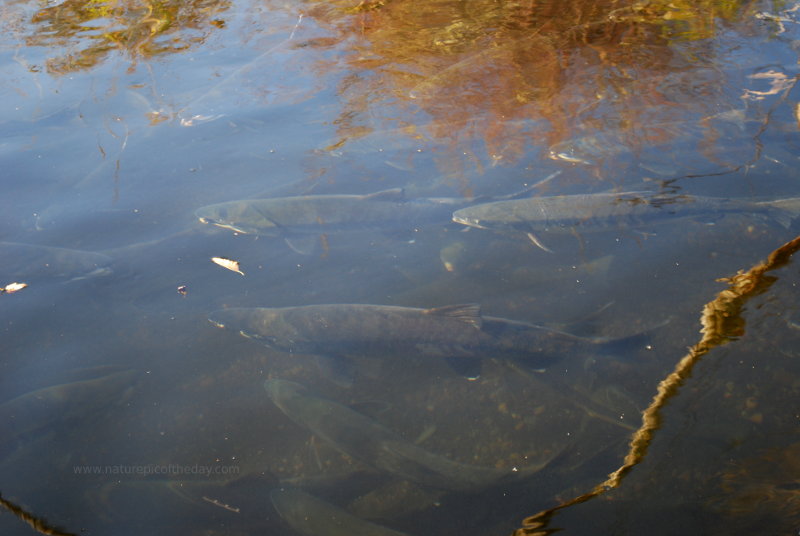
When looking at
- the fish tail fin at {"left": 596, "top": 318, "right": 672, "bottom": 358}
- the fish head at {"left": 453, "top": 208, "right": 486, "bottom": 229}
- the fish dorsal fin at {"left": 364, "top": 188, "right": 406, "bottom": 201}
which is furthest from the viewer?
the fish dorsal fin at {"left": 364, "top": 188, "right": 406, "bottom": 201}

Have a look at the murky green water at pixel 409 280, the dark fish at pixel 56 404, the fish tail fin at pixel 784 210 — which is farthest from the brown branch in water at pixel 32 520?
the fish tail fin at pixel 784 210

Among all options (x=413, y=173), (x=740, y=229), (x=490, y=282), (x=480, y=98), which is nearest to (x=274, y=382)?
(x=490, y=282)

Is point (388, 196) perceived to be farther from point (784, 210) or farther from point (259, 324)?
point (784, 210)

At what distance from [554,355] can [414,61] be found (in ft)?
16.5

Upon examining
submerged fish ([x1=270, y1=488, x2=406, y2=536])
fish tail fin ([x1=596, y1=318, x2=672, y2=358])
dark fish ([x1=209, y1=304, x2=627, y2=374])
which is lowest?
submerged fish ([x1=270, y1=488, x2=406, y2=536])

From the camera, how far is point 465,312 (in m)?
3.37

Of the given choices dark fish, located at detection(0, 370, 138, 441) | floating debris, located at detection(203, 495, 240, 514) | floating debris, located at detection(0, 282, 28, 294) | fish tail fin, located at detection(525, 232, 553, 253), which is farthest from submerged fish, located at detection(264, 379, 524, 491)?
floating debris, located at detection(0, 282, 28, 294)

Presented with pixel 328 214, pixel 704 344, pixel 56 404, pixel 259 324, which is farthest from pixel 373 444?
pixel 328 214

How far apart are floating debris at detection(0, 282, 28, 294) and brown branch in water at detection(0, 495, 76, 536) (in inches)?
69.0

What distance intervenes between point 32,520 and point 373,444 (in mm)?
1603

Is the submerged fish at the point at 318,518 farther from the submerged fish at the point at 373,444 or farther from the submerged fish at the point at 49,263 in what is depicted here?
the submerged fish at the point at 49,263

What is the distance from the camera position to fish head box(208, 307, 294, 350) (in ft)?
11.5

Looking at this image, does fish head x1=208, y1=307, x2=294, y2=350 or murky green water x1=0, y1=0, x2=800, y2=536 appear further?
fish head x1=208, y1=307, x2=294, y2=350

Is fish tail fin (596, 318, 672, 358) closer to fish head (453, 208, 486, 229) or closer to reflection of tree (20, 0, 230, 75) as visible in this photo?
fish head (453, 208, 486, 229)
